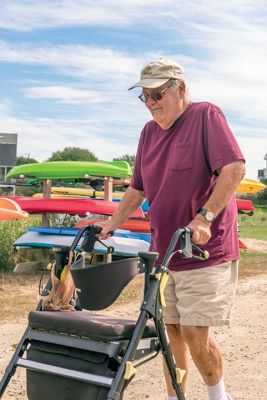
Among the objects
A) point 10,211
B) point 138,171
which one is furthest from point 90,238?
point 10,211

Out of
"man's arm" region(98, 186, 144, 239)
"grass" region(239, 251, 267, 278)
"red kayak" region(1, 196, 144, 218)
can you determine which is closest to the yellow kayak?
"grass" region(239, 251, 267, 278)

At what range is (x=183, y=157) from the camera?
12.3ft

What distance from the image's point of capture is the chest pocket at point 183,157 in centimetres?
373

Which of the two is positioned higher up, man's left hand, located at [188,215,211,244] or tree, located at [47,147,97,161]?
man's left hand, located at [188,215,211,244]

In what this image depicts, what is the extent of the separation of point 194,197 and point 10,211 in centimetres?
709

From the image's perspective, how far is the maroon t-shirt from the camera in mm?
3662

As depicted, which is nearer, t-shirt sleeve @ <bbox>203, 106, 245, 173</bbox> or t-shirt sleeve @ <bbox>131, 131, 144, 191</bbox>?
t-shirt sleeve @ <bbox>203, 106, 245, 173</bbox>

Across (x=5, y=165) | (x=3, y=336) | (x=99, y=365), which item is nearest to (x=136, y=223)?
(x=3, y=336)

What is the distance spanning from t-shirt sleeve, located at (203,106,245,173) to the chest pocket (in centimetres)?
9

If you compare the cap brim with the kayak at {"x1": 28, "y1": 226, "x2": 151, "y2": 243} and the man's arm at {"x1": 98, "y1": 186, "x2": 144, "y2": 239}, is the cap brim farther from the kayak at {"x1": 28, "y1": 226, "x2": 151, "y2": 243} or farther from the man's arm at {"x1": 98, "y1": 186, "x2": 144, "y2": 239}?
the kayak at {"x1": 28, "y1": 226, "x2": 151, "y2": 243}

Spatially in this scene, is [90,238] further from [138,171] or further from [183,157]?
[183,157]

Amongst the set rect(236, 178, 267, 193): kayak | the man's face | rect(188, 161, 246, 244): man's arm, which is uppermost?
the man's face

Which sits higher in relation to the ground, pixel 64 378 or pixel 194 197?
pixel 194 197

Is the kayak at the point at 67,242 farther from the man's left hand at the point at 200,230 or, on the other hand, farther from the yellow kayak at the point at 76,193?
the man's left hand at the point at 200,230
